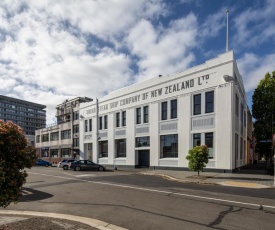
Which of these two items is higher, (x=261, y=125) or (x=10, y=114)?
(x=10, y=114)

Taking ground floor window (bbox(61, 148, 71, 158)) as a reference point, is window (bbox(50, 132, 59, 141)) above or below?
above

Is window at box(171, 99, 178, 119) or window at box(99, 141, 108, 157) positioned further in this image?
window at box(99, 141, 108, 157)

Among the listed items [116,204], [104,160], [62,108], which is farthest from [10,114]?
[116,204]

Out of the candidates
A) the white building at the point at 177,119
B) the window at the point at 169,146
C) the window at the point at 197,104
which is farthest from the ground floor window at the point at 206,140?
the window at the point at 169,146

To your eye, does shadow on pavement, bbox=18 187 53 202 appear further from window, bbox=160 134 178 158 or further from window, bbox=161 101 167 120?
window, bbox=161 101 167 120

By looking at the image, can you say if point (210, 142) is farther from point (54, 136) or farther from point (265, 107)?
point (54, 136)

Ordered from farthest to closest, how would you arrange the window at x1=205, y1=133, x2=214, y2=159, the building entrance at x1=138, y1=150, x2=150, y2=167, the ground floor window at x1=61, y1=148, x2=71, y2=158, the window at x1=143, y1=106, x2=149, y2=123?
the ground floor window at x1=61, y1=148, x2=71, y2=158 → the building entrance at x1=138, y1=150, x2=150, y2=167 → the window at x1=143, y1=106, x2=149, y2=123 → the window at x1=205, y1=133, x2=214, y2=159

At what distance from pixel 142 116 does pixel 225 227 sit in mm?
24502

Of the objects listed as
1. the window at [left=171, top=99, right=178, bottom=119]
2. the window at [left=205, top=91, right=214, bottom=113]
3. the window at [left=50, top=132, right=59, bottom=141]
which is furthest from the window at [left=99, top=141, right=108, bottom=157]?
the window at [left=50, top=132, right=59, bottom=141]

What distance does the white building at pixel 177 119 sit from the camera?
2327cm

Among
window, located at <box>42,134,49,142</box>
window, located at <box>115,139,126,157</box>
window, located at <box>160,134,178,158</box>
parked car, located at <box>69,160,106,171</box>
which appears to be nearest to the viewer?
window, located at <box>160,134,178,158</box>

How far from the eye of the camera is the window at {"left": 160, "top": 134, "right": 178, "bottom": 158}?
27.3 metres

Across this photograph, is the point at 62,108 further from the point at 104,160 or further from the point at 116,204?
the point at 116,204

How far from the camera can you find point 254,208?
9344mm
